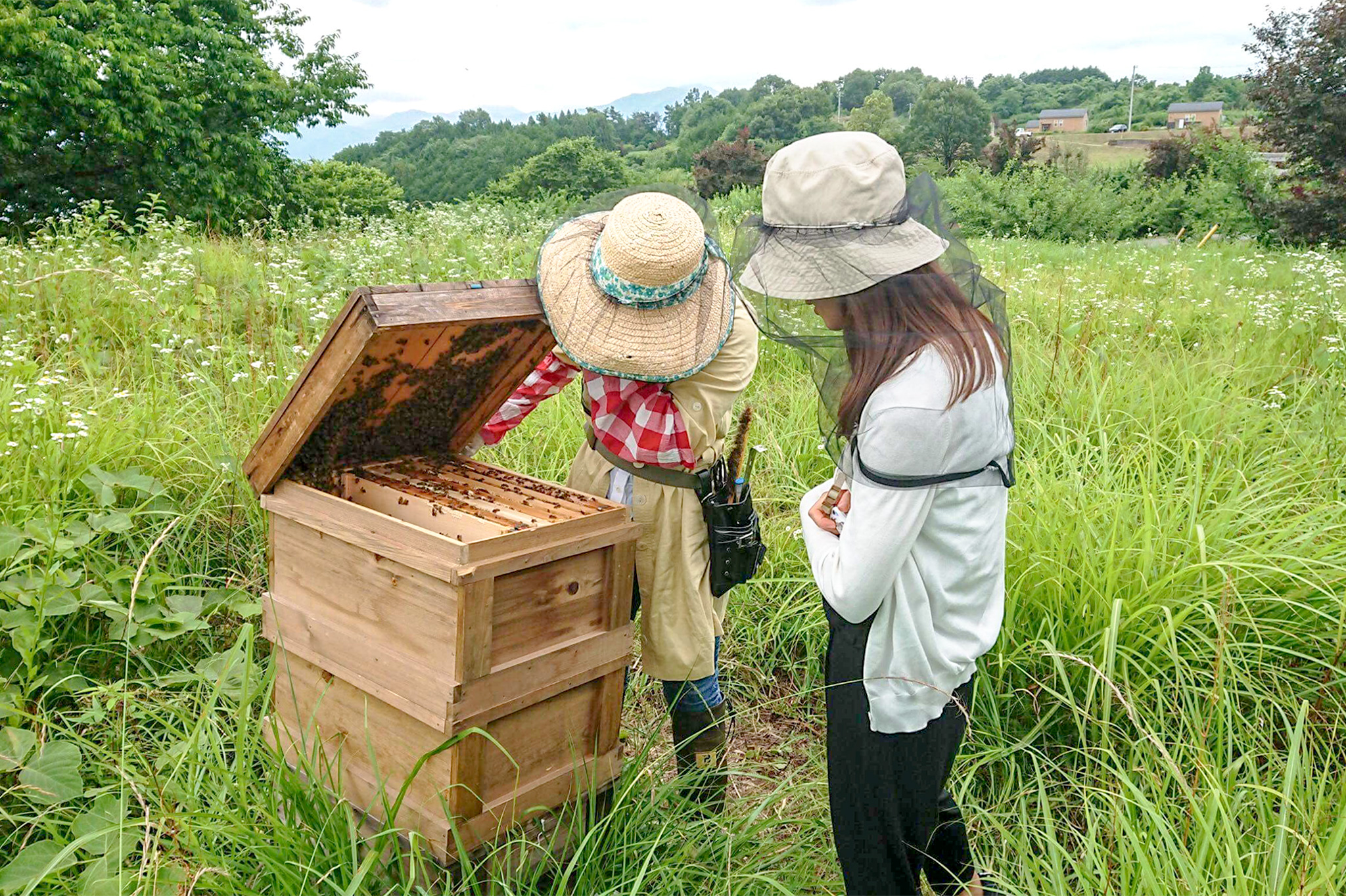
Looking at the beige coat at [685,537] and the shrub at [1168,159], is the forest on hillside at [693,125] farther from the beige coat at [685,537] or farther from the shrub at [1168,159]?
the beige coat at [685,537]

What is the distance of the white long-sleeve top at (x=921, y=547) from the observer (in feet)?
5.39

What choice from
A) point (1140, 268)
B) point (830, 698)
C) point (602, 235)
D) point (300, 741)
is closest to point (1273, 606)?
point (830, 698)

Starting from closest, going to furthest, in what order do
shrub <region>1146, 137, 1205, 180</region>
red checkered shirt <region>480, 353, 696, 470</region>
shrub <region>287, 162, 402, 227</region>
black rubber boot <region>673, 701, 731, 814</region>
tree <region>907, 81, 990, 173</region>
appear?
red checkered shirt <region>480, 353, 696, 470</region> → black rubber boot <region>673, 701, 731, 814</region> → shrub <region>287, 162, 402, 227</region> → shrub <region>1146, 137, 1205, 180</region> → tree <region>907, 81, 990, 173</region>

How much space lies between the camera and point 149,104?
16406 mm

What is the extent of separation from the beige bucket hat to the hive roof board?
253ft

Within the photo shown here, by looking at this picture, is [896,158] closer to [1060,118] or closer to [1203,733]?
[1203,733]

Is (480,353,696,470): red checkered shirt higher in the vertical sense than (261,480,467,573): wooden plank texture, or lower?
higher

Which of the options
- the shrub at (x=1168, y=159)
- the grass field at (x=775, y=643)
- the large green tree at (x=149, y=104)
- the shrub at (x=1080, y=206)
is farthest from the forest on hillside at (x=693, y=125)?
the grass field at (x=775, y=643)

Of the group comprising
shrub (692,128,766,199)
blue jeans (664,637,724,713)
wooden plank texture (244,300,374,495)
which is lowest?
blue jeans (664,637,724,713)

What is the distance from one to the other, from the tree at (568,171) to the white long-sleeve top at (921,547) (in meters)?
35.5

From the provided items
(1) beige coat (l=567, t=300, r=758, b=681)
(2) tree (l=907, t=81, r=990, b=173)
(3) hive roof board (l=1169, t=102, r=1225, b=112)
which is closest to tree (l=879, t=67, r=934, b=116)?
(3) hive roof board (l=1169, t=102, r=1225, b=112)

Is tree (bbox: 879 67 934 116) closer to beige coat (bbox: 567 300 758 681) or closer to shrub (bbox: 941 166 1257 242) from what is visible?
shrub (bbox: 941 166 1257 242)

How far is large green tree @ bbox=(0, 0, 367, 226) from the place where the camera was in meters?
14.9

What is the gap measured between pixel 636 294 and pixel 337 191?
27019 millimetres
